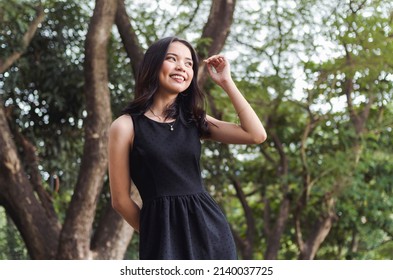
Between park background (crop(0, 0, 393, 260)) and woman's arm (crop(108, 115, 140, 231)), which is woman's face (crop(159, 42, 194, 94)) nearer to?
woman's arm (crop(108, 115, 140, 231))

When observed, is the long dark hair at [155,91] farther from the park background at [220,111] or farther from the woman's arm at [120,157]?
the park background at [220,111]

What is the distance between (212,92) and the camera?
22.5 feet

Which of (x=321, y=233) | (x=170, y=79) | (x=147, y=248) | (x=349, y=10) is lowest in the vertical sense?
(x=321, y=233)

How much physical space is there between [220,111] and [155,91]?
16.2ft

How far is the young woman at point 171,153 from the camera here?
205cm

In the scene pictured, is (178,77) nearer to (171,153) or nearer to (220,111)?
(171,153)

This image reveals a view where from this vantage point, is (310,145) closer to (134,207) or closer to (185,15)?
(185,15)

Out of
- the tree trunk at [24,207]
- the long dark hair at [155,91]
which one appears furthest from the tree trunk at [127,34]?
the long dark hair at [155,91]

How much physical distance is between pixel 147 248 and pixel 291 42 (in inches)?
200

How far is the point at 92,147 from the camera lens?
17.9 ft

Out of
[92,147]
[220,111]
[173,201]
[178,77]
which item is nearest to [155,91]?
[178,77]
